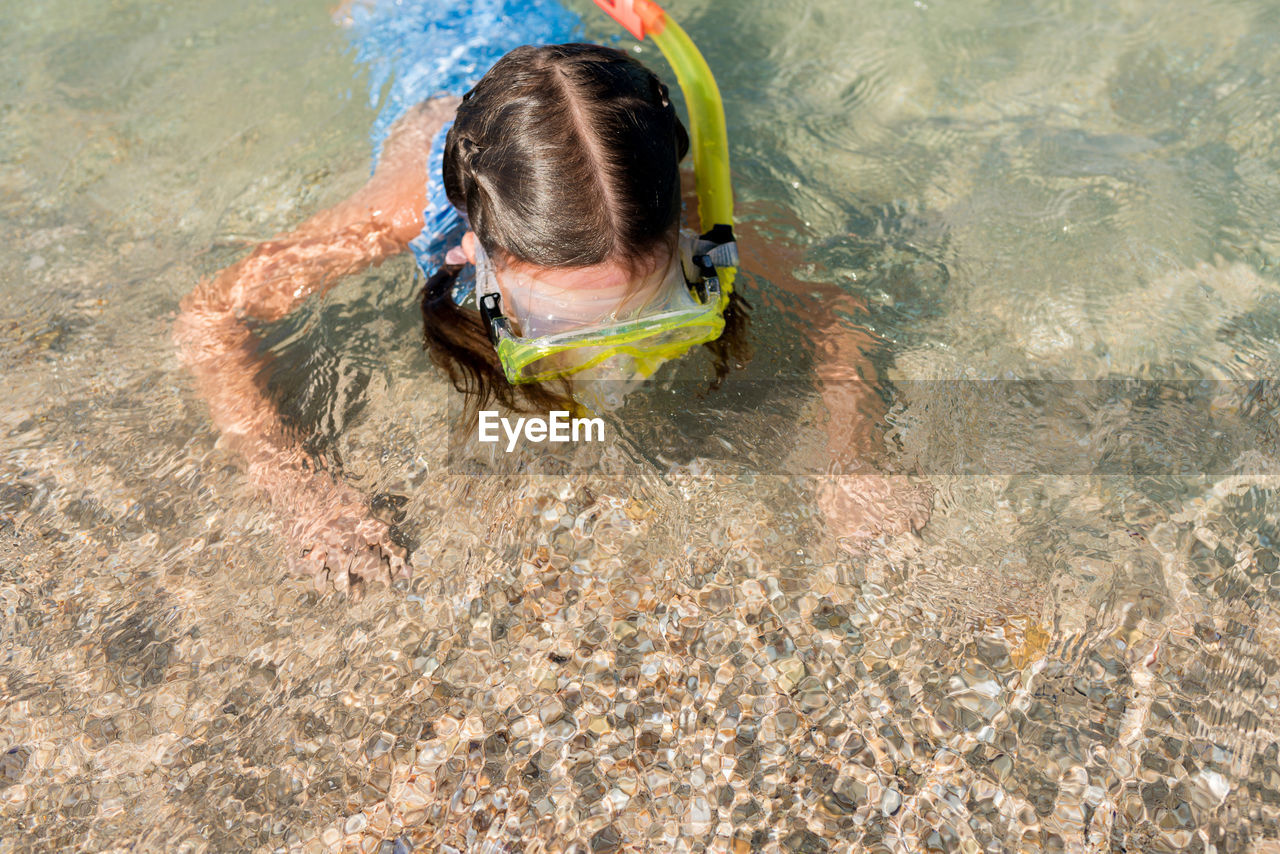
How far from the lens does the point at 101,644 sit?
2.24 m

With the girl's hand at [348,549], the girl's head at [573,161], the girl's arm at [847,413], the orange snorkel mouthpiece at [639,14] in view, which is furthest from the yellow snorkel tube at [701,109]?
the girl's hand at [348,549]

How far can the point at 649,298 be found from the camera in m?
2.12

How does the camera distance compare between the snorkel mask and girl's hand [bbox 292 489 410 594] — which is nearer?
the snorkel mask

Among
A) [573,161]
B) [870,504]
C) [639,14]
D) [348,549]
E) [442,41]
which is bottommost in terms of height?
[348,549]

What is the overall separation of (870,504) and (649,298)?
2.88ft

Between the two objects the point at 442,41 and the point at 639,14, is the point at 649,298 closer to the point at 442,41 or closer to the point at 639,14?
the point at 639,14

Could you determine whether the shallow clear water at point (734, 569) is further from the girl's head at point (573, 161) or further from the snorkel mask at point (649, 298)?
the girl's head at point (573, 161)

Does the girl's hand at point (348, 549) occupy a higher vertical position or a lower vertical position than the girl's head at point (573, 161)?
lower

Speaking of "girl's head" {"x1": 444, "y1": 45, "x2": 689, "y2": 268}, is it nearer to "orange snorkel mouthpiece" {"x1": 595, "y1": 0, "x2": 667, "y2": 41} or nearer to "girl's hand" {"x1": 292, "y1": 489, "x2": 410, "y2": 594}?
"orange snorkel mouthpiece" {"x1": 595, "y1": 0, "x2": 667, "y2": 41}

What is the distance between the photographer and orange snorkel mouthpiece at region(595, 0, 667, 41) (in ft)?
7.09

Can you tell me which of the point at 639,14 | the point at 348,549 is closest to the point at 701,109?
the point at 639,14

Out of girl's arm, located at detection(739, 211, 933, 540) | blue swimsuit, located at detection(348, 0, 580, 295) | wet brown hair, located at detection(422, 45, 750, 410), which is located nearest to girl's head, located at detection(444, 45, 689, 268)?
wet brown hair, located at detection(422, 45, 750, 410)

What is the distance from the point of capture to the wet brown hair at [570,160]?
1924mm

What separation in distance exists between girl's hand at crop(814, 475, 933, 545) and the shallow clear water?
0.17 feet
